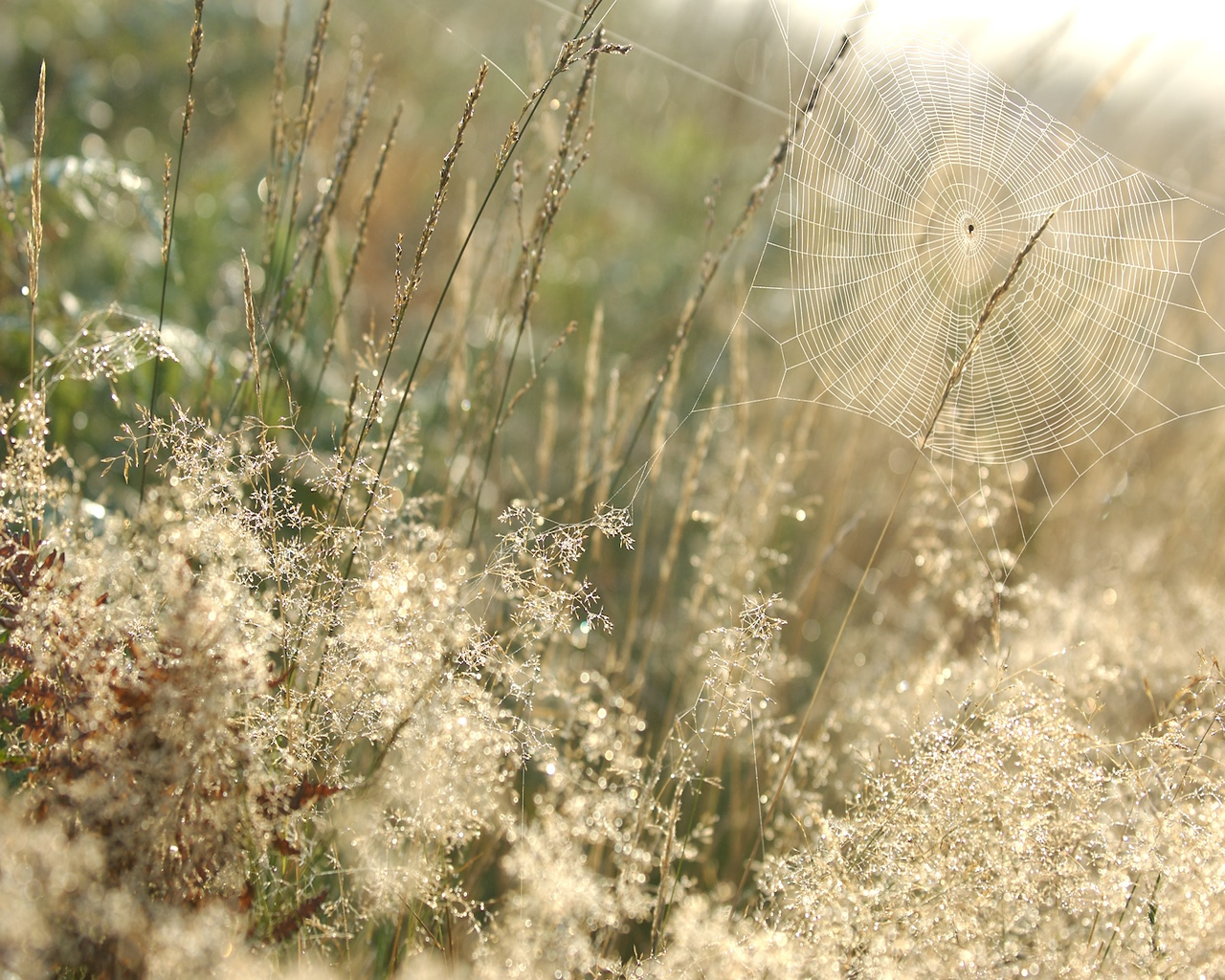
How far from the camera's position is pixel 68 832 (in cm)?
93

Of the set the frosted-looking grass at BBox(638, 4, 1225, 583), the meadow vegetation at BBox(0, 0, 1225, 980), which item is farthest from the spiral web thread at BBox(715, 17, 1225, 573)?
the meadow vegetation at BBox(0, 0, 1225, 980)

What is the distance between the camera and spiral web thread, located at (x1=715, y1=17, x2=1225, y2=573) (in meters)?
2.30

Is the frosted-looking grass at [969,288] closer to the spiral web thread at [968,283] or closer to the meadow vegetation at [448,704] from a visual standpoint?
the spiral web thread at [968,283]

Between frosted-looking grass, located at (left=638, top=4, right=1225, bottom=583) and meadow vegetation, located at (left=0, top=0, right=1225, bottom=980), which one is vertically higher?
frosted-looking grass, located at (left=638, top=4, right=1225, bottom=583)

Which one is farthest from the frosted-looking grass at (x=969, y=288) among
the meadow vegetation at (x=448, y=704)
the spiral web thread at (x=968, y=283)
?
the meadow vegetation at (x=448, y=704)

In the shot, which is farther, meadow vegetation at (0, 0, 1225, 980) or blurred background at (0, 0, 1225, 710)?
blurred background at (0, 0, 1225, 710)

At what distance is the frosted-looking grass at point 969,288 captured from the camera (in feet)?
7.49

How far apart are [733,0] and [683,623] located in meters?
3.31

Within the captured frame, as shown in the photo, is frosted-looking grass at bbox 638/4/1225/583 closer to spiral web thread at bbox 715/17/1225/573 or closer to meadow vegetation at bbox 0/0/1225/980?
spiral web thread at bbox 715/17/1225/573

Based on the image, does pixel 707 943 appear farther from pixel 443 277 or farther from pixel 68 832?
pixel 443 277

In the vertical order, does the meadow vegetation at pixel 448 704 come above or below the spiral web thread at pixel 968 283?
below

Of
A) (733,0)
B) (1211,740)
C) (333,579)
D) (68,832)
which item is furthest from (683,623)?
(733,0)

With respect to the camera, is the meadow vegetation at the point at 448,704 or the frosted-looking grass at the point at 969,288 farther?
the frosted-looking grass at the point at 969,288

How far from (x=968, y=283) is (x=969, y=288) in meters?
0.02
